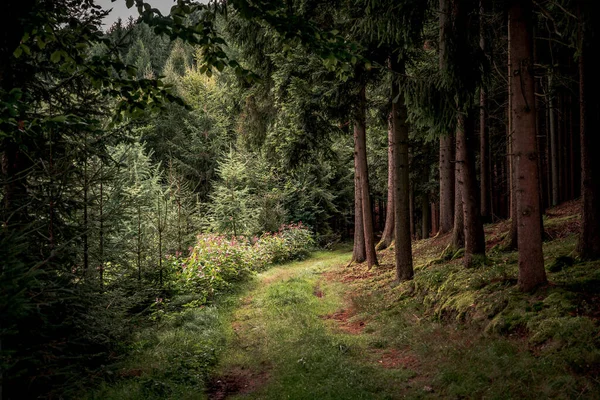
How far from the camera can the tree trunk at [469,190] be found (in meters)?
8.94

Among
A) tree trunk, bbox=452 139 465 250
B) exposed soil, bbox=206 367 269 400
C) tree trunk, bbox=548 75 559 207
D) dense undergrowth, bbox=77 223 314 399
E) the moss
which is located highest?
tree trunk, bbox=548 75 559 207

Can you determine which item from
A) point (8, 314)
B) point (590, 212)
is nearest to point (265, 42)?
point (590, 212)

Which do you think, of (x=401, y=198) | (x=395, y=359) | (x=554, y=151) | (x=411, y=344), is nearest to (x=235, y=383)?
(x=395, y=359)

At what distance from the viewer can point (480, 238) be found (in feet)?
29.9

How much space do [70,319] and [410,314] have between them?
6.46 meters

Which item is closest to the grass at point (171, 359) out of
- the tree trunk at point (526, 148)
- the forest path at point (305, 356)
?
the forest path at point (305, 356)

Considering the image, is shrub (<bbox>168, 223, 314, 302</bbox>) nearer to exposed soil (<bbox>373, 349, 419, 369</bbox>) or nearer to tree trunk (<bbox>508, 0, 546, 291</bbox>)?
exposed soil (<bbox>373, 349, 419, 369</bbox>)

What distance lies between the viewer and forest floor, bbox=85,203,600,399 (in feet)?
16.0

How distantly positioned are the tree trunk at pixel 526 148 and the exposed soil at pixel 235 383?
4.71 m

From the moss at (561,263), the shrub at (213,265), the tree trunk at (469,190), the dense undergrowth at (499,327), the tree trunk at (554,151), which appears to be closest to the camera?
the dense undergrowth at (499,327)

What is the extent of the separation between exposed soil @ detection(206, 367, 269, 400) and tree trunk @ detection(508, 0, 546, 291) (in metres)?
4.71

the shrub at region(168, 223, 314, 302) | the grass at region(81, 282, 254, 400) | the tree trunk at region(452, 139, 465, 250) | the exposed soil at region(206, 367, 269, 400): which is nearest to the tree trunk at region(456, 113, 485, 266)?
the tree trunk at region(452, 139, 465, 250)

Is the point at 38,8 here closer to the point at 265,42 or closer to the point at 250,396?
the point at 250,396

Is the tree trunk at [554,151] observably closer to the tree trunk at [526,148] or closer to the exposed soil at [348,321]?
the tree trunk at [526,148]
